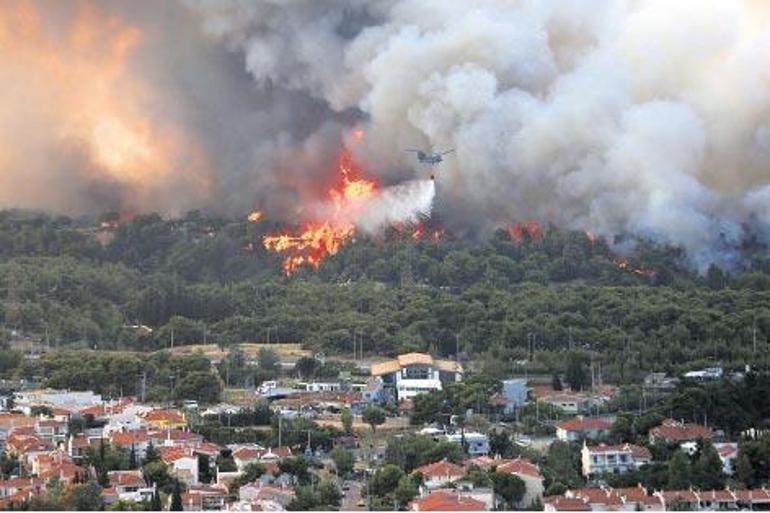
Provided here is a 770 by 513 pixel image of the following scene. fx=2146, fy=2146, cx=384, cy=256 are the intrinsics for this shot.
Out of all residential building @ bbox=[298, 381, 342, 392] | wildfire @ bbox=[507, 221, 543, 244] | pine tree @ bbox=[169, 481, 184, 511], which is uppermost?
wildfire @ bbox=[507, 221, 543, 244]

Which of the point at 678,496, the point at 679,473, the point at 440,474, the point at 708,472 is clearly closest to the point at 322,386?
the point at 440,474

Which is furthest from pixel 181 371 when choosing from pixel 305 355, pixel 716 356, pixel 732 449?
pixel 732 449

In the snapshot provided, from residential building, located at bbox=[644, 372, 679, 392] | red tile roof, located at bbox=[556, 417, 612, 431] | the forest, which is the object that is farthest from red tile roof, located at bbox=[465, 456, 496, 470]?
the forest

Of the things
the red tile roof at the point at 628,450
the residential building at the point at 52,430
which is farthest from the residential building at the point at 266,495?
the residential building at the point at 52,430

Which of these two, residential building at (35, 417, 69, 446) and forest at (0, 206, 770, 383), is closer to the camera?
residential building at (35, 417, 69, 446)

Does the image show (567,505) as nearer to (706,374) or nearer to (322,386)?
(706,374)

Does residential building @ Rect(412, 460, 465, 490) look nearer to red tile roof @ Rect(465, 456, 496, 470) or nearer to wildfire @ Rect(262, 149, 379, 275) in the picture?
red tile roof @ Rect(465, 456, 496, 470)

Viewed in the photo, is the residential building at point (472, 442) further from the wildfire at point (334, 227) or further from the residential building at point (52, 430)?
the wildfire at point (334, 227)
